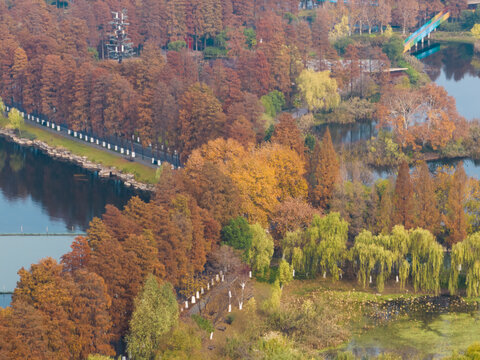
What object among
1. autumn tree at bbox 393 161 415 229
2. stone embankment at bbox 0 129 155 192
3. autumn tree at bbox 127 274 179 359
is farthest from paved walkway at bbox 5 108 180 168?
autumn tree at bbox 127 274 179 359

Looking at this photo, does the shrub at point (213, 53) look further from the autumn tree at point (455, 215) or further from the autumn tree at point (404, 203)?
the autumn tree at point (455, 215)

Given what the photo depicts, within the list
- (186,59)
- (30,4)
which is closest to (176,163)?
(186,59)

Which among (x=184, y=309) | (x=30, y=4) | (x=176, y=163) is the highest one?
(x=30, y=4)

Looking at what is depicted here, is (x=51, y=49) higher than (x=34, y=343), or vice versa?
(x=51, y=49)

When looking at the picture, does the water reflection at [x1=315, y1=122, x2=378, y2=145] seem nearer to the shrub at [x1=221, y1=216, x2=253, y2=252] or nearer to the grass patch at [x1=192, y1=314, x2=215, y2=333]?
the shrub at [x1=221, y1=216, x2=253, y2=252]

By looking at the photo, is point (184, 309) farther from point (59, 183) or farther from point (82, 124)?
point (82, 124)

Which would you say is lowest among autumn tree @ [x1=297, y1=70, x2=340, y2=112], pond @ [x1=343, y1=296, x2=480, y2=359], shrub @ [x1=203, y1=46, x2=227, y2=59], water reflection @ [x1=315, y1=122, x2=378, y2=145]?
pond @ [x1=343, y1=296, x2=480, y2=359]

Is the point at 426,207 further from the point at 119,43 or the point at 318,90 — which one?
the point at 119,43
